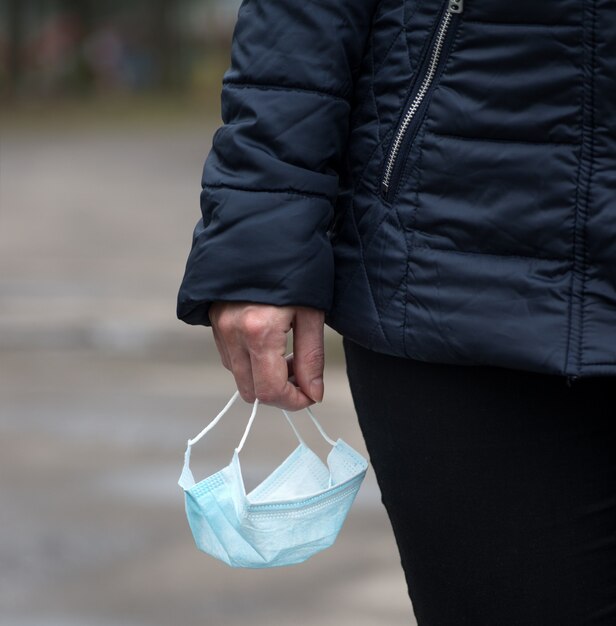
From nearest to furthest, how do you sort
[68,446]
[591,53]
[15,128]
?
[591,53]
[68,446]
[15,128]

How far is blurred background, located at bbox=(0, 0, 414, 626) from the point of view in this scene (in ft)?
13.2

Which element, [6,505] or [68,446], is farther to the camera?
[68,446]

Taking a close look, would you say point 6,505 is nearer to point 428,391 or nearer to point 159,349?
point 159,349

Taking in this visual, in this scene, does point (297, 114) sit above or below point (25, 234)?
above

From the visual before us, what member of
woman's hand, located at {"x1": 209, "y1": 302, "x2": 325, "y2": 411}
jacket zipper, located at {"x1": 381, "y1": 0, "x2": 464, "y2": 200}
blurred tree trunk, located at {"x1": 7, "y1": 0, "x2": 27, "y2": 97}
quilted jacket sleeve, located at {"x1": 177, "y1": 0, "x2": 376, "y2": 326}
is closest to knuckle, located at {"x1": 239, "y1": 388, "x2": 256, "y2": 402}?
woman's hand, located at {"x1": 209, "y1": 302, "x2": 325, "y2": 411}

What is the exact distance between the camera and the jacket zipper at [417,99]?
5.10ft

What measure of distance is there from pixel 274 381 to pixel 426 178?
11.0 inches

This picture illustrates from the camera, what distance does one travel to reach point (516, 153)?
154 centimetres

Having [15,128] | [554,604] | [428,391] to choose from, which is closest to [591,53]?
[428,391]

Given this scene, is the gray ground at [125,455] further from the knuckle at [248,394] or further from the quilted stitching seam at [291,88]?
the quilted stitching seam at [291,88]

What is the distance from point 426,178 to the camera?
1.59m

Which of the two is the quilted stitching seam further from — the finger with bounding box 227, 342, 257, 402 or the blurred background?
the blurred background

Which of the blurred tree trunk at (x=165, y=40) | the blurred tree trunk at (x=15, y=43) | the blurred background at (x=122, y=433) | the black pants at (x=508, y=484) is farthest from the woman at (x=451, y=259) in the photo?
the blurred tree trunk at (x=165, y=40)

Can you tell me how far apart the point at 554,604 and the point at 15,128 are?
23214 mm
